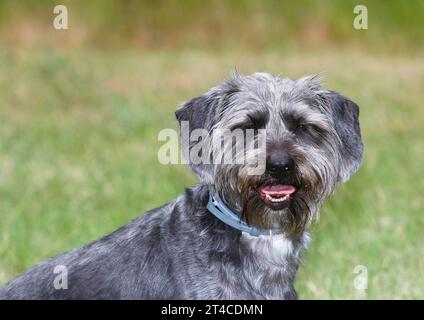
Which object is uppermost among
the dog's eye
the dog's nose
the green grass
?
the dog's eye

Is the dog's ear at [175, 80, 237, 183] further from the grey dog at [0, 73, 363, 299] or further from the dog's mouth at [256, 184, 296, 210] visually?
the dog's mouth at [256, 184, 296, 210]

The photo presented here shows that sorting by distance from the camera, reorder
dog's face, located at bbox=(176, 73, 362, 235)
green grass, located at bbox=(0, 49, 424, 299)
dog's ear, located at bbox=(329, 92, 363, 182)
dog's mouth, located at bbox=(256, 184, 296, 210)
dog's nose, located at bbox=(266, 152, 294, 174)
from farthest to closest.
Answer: green grass, located at bbox=(0, 49, 424, 299), dog's ear, located at bbox=(329, 92, 363, 182), dog's mouth, located at bbox=(256, 184, 296, 210), dog's face, located at bbox=(176, 73, 362, 235), dog's nose, located at bbox=(266, 152, 294, 174)

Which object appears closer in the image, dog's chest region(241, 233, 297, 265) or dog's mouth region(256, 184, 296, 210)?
dog's mouth region(256, 184, 296, 210)

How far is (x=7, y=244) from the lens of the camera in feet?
34.7

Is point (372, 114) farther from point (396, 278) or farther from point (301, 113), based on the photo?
point (301, 113)

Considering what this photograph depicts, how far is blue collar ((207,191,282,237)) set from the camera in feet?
22.6

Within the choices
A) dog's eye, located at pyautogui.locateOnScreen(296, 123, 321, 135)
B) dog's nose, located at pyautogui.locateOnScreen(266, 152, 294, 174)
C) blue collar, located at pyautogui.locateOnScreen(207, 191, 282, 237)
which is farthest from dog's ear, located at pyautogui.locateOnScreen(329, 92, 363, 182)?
blue collar, located at pyautogui.locateOnScreen(207, 191, 282, 237)

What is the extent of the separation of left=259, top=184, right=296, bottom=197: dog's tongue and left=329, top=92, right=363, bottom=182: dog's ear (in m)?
0.51

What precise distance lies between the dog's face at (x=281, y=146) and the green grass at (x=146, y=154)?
2.42 metres

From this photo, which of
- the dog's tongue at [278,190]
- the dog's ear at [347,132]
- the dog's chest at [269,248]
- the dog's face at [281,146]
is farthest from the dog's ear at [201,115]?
the dog's ear at [347,132]

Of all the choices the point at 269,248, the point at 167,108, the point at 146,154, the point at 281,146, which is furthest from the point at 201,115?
the point at 167,108
